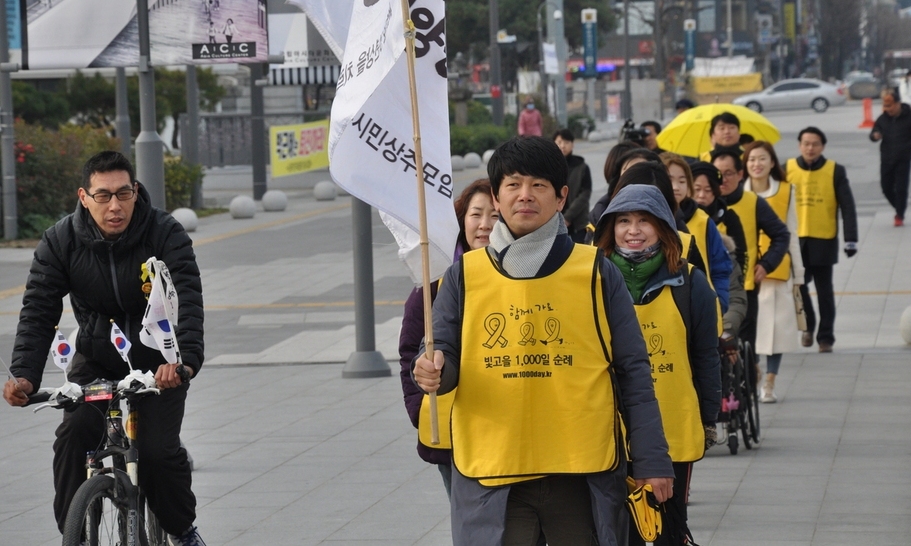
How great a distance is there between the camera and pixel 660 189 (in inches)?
210

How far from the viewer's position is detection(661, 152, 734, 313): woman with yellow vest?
6.19 metres

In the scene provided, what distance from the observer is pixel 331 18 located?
20.4ft

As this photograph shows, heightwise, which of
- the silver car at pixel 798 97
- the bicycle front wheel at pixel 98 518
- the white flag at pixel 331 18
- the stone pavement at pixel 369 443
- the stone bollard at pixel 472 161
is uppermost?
the silver car at pixel 798 97

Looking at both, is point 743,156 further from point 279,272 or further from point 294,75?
point 294,75

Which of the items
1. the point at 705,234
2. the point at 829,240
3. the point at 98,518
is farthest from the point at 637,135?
the point at 98,518

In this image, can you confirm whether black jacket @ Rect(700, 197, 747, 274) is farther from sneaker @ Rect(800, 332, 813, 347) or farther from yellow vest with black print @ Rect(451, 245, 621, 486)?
yellow vest with black print @ Rect(451, 245, 621, 486)

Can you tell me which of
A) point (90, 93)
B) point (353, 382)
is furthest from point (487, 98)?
point (353, 382)

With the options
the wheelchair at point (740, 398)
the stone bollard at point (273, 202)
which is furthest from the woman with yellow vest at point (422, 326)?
the stone bollard at point (273, 202)

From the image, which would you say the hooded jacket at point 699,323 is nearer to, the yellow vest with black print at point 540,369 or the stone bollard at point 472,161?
the yellow vest with black print at point 540,369

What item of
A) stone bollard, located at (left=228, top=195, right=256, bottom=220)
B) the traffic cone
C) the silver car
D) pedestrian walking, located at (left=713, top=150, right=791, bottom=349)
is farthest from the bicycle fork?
the silver car

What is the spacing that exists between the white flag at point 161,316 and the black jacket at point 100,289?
0.17 metres

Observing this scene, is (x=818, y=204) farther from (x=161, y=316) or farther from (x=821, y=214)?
(x=161, y=316)

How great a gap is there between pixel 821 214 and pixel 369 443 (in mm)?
4535

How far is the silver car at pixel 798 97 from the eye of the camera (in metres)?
63.8
